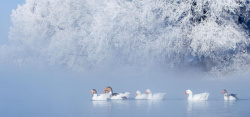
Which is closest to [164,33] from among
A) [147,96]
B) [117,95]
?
[147,96]

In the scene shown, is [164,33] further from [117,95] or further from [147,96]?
[117,95]

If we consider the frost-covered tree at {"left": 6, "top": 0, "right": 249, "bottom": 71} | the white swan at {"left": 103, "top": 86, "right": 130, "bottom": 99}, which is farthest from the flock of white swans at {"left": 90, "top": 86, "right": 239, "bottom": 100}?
the frost-covered tree at {"left": 6, "top": 0, "right": 249, "bottom": 71}

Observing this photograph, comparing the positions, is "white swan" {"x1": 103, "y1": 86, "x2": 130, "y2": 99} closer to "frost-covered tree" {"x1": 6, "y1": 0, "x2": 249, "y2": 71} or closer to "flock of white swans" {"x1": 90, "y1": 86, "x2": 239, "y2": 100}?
"flock of white swans" {"x1": 90, "y1": 86, "x2": 239, "y2": 100}

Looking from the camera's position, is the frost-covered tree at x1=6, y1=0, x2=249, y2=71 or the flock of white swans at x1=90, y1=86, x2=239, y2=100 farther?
the frost-covered tree at x1=6, y1=0, x2=249, y2=71

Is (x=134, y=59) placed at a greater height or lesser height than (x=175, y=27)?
lesser

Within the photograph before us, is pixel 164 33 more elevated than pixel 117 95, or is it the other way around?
pixel 164 33

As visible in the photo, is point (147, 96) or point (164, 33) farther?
point (164, 33)

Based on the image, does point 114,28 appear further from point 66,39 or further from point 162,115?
point 162,115

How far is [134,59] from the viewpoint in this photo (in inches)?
928

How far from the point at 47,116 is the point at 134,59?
13485 millimetres

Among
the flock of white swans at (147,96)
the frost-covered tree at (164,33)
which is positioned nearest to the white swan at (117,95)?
the flock of white swans at (147,96)

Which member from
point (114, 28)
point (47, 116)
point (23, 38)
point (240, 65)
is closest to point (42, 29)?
point (23, 38)

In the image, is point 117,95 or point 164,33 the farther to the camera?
point 164,33

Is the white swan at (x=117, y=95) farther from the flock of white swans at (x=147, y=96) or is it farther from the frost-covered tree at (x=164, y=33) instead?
the frost-covered tree at (x=164, y=33)
